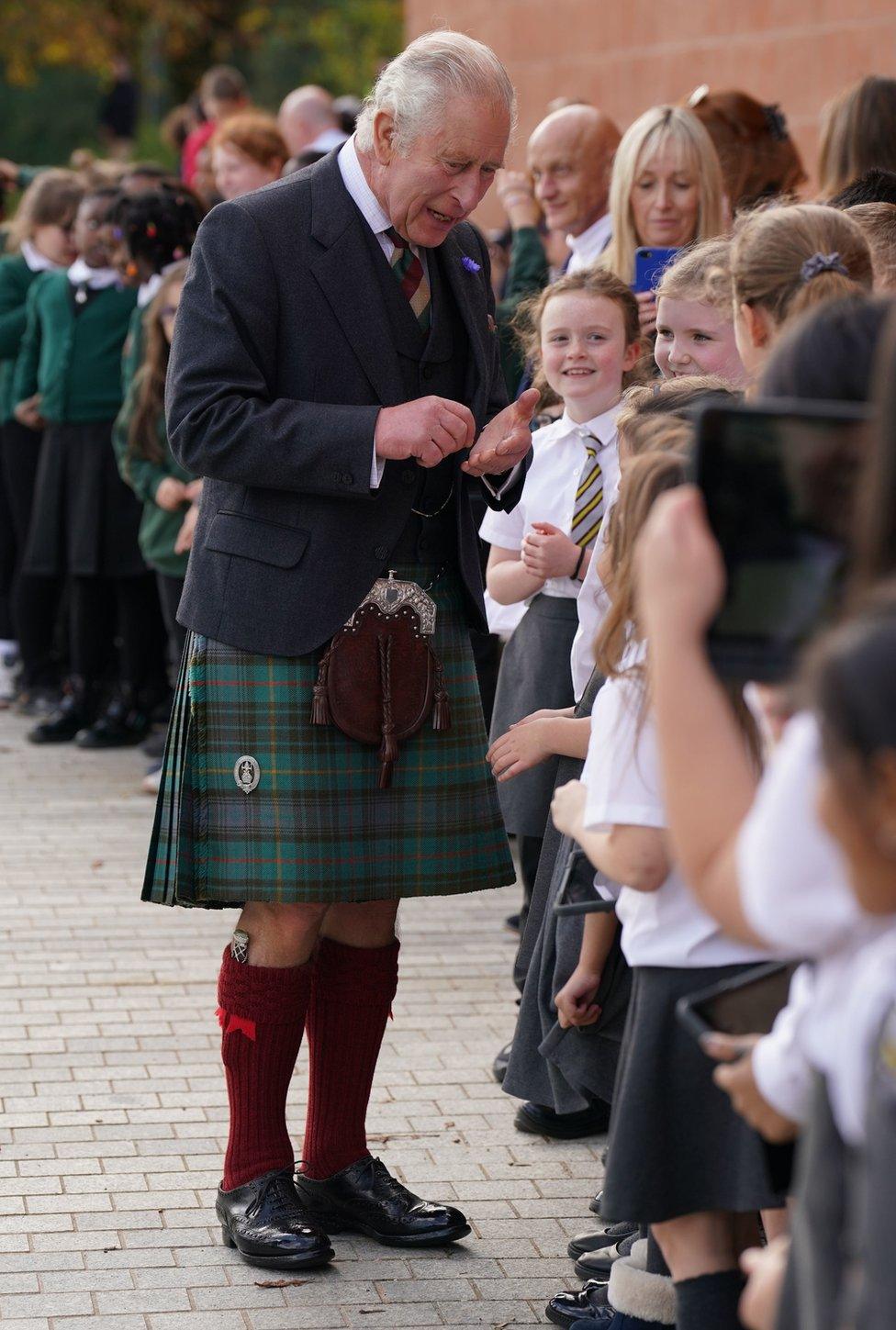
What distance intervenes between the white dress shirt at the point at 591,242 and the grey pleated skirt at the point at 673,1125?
349 centimetres

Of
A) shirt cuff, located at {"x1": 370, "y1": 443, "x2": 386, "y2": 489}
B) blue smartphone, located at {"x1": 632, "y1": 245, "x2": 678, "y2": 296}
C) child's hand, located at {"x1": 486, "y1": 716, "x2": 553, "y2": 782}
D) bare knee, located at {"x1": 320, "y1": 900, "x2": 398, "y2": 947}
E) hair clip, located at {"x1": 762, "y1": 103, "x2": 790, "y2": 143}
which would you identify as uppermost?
hair clip, located at {"x1": 762, "y1": 103, "x2": 790, "y2": 143}

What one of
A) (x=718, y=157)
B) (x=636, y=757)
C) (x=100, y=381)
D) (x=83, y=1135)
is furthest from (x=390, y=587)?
(x=100, y=381)

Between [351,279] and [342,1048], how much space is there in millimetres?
1415

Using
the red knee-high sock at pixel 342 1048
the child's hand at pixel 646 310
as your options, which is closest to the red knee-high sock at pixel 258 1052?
the red knee-high sock at pixel 342 1048

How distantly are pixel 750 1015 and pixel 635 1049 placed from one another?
39 centimetres

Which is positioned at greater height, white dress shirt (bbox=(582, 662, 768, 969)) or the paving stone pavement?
white dress shirt (bbox=(582, 662, 768, 969))

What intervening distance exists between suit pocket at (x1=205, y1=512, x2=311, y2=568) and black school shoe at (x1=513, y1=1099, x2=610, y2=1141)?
1.39 meters

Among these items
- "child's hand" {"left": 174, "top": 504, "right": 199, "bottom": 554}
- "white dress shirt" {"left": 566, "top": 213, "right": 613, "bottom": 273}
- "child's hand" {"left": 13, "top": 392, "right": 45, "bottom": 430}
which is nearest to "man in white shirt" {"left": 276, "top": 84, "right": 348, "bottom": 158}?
"child's hand" {"left": 13, "top": 392, "right": 45, "bottom": 430}

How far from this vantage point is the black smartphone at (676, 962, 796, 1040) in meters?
2.12

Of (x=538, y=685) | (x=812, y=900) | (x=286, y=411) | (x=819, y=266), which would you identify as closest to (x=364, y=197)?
(x=286, y=411)

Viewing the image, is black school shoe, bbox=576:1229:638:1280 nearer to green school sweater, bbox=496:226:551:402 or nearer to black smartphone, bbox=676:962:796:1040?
black smartphone, bbox=676:962:796:1040

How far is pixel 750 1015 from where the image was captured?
2.15m

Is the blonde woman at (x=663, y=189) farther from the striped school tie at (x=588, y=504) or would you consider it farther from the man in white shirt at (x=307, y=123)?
the man in white shirt at (x=307, y=123)

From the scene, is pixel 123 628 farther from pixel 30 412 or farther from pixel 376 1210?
pixel 376 1210
